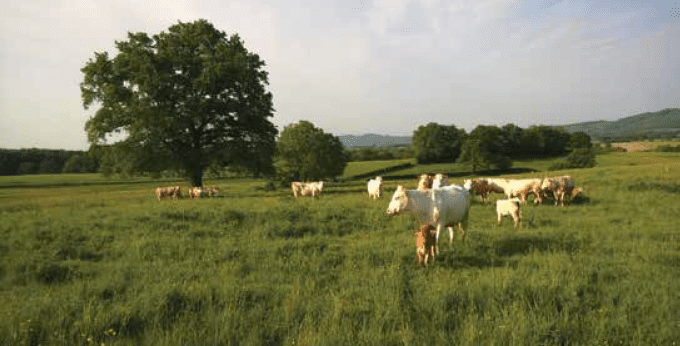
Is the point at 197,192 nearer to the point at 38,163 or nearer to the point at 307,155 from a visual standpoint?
the point at 307,155

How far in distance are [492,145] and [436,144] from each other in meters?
11.8

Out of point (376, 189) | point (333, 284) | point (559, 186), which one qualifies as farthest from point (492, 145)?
point (333, 284)

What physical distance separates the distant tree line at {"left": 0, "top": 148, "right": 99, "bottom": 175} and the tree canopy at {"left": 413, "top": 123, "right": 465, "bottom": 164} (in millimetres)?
71283

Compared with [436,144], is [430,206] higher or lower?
lower

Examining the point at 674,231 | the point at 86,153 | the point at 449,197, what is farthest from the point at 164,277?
the point at 86,153

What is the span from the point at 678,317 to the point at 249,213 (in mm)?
12327

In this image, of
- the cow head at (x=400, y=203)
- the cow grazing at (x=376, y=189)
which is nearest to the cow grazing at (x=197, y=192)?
the cow grazing at (x=376, y=189)

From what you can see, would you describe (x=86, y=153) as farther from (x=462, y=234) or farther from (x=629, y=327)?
(x=629, y=327)

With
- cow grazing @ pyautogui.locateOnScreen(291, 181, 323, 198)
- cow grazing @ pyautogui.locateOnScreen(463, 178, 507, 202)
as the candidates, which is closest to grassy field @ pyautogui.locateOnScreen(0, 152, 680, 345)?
cow grazing @ pyautogui.locateOnScreen(463, 178, 507, 202)

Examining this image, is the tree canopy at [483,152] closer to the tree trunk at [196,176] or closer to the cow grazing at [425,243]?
the tree trunk at [196,176]

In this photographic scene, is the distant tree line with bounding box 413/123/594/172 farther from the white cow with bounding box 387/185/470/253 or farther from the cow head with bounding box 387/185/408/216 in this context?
the cow head with bounding box 387/185/408/216

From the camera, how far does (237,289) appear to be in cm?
623

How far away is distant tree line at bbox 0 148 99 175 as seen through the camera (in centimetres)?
8312

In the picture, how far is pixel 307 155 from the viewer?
50531mm
